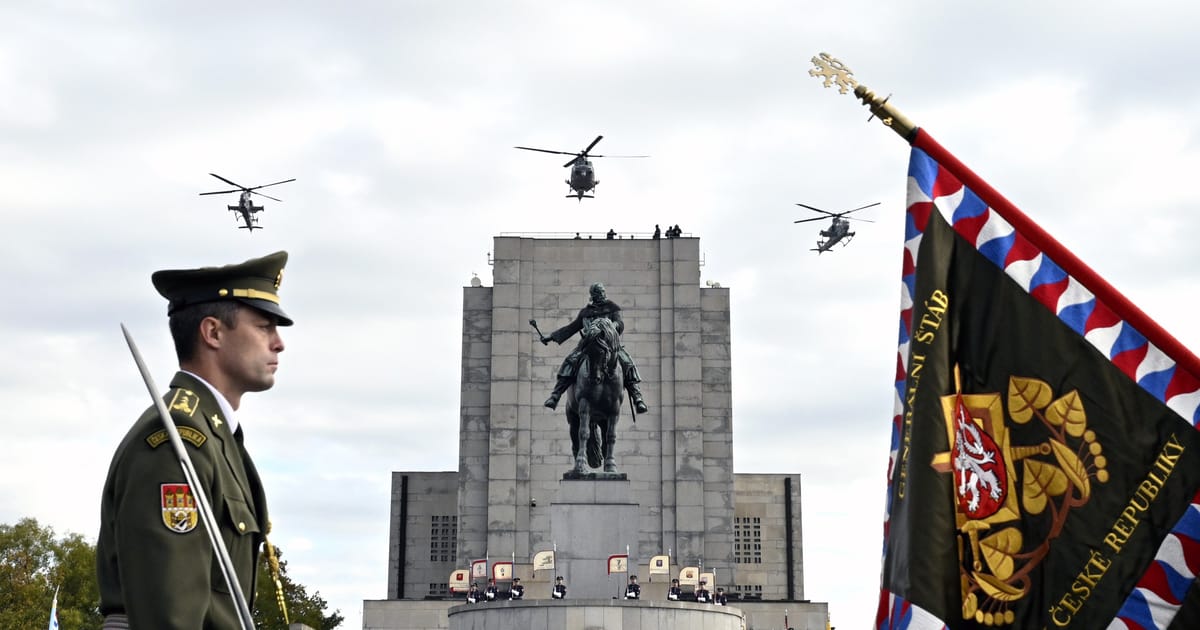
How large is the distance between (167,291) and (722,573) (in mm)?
72753

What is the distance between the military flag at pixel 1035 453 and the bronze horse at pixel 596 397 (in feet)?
85.2

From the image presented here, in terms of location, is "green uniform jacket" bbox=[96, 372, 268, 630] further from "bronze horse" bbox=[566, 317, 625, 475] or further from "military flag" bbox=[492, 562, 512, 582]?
"military flag" bbox=[492, 562, 512, 582]

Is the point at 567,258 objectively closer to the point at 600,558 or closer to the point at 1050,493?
the point at 600,558

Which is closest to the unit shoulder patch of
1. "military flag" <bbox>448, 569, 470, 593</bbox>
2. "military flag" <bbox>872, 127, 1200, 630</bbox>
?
"military flag" <bbox>872, 127, 1200, 630</bbox>

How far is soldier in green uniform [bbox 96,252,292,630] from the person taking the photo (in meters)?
5.38

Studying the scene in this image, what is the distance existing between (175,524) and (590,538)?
2859cm

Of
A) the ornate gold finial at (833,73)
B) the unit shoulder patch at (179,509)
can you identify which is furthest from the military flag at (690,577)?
the unit shoulder patch at (179,509)

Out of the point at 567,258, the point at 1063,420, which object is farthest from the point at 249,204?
the point at 1063,420

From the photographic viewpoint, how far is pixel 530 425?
79125mm

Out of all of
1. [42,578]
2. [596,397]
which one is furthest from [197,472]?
[42,578]

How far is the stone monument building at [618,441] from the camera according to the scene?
77.6 meters

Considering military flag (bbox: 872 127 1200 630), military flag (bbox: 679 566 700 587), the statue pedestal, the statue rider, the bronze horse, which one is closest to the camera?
military flag (bbox: 872 127 1200 630)

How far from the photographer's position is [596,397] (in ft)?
114

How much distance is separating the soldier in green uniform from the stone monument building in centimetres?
6764
